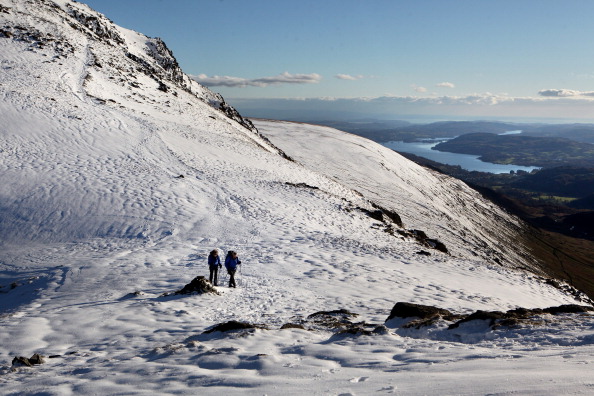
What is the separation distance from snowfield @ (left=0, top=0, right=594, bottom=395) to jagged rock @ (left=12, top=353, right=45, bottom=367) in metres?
0.20

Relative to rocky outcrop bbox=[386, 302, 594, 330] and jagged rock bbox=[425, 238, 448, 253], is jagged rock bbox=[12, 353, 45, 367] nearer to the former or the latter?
rocky outcrop bbox=[386, 302, 594, 330]

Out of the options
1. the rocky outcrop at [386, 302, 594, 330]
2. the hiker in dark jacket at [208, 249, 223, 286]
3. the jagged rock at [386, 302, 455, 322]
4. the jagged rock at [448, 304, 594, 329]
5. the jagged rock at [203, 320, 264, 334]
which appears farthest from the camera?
the hiker in dark jacket at [208, 249, 223, 286]

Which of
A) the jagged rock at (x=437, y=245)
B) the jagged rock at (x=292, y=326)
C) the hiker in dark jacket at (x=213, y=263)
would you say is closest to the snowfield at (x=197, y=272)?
the jagged rock at (x=292, y=326)

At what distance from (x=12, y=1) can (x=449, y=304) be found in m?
64.7

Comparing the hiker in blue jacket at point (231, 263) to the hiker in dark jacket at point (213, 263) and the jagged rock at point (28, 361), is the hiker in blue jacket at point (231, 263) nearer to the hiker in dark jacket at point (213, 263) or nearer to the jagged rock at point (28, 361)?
the hiker in dark jacket at point (213, 263)

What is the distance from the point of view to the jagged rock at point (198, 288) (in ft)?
39.2

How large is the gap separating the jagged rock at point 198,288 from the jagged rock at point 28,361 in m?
4.78

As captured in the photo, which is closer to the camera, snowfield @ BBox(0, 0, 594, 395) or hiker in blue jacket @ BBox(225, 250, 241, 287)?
snowfield @ BBox(0, 0, 594, 395)

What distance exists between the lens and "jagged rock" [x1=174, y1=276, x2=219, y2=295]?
11945mm

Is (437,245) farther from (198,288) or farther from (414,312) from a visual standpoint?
(198,288)

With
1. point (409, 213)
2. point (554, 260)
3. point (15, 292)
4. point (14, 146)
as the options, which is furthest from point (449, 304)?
point (554, 260)

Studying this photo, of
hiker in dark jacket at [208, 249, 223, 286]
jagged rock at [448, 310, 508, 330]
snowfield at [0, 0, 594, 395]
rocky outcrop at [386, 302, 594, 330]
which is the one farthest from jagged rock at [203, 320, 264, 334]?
jagged rock at [448, 310, 508, 330]

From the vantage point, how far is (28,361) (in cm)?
715

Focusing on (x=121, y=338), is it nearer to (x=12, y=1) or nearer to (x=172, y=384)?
(x=172, y=384)
